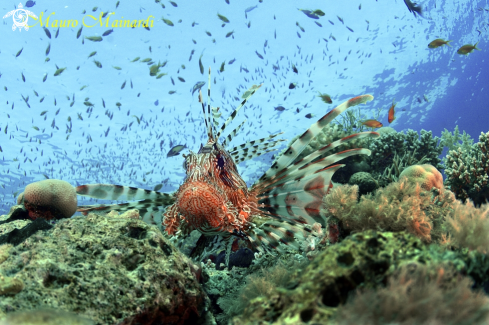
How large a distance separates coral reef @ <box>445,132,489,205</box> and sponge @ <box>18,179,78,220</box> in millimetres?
Answer: 6917

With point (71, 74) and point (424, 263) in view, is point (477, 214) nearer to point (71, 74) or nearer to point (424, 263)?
point (424, 263)

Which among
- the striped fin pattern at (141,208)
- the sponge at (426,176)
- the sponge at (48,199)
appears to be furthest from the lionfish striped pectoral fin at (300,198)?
the sponge at (48,199)

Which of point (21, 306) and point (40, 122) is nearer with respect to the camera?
point (21, 306)

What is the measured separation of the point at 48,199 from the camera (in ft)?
12.0

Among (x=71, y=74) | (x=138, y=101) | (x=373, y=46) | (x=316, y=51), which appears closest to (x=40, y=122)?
(x=71, y=74)

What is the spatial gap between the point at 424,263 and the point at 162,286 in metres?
1.50

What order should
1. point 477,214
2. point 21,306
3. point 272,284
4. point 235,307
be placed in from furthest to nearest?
point 235,307 < point 272,284 < point 477,214 < point 21,306

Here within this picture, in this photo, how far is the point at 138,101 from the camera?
33.8 meters

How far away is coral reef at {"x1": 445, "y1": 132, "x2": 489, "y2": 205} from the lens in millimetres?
5047

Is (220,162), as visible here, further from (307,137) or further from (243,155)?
(243,155)

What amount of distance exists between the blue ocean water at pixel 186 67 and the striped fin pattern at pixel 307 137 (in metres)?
24.4

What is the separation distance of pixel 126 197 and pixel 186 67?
34736mm

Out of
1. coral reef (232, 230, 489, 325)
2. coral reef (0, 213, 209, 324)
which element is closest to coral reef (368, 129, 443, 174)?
coral reef (232, 230, 489, 325)

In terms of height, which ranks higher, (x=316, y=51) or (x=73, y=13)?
(x=316, y=51)
